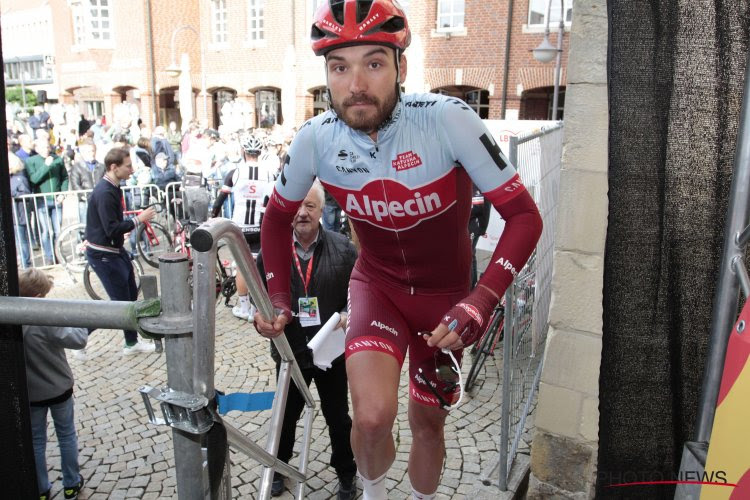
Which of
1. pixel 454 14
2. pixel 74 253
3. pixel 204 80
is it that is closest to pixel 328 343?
pixel 74 253

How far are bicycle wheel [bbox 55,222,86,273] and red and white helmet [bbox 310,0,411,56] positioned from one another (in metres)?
7.60

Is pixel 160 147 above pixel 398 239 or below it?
below

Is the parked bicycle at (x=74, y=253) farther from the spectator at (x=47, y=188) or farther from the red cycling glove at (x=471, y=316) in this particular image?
the red cycling glove at (x=471, y=316)

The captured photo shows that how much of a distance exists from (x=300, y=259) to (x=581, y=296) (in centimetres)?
168

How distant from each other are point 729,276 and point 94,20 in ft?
111

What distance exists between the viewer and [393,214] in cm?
237

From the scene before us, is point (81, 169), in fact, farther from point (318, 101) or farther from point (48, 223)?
point (318, 101)

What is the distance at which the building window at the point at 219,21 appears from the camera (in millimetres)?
26484

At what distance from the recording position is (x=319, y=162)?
2482mm

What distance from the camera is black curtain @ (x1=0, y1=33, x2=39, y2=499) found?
63.2 inches

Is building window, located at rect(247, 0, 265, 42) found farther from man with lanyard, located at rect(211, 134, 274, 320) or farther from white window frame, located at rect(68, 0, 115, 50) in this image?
man with lanyard, located at rect(211, 134, 274, 320)

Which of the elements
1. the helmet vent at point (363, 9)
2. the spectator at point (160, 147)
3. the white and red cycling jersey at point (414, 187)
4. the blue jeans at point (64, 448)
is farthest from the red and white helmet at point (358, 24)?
the spectator at point (160, 147)

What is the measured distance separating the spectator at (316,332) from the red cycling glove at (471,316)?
145 cm

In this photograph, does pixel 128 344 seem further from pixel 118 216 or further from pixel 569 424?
pixel 569 424
